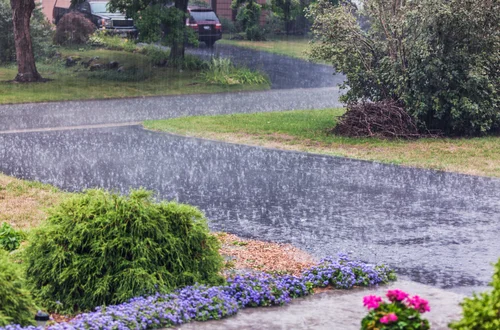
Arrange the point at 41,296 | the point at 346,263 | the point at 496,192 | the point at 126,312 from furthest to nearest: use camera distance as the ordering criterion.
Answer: the point at 496,192 → the point at 346,263 → the point at 41,296 → the point at 126,312

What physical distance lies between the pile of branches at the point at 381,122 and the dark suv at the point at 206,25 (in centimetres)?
2431

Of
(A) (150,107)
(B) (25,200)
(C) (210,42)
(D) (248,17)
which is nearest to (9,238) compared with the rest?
(B) (25,200)

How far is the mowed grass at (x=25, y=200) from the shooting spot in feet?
33.8

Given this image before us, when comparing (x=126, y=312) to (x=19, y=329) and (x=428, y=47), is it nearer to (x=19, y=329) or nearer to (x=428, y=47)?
(x=19, y=329)

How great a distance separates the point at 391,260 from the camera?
8.73 metres

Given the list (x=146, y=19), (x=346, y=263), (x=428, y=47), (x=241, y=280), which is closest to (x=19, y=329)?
(x=241, y=280)

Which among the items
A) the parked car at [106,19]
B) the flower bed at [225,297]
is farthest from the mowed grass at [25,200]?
the parked car at [106,19]

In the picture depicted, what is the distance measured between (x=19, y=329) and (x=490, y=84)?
1372 centimetres

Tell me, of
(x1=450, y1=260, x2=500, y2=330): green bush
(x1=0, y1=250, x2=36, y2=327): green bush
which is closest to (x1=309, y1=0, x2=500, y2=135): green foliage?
(x1=0, y1=250, x2=36, y2=327): green bush

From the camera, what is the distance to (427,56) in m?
17.4

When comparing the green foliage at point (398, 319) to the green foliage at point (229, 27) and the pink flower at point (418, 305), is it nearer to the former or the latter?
the pink flower at point (418, 305)

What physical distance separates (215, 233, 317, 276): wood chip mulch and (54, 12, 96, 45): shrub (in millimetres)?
29819

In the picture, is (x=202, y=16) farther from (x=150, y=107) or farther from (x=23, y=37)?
(x=150, y=107)

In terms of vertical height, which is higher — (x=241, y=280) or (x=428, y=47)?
(x=428, y=47)
